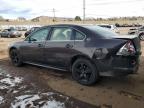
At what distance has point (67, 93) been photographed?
5355 mm

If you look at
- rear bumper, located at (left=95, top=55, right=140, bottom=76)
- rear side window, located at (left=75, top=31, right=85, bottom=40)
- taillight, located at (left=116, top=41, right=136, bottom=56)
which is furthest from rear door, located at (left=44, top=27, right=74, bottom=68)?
taillight, located at (left=116, top=41, right=136, bottom=56)

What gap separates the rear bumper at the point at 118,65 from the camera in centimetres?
533

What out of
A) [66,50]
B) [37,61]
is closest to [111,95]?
[66,50]

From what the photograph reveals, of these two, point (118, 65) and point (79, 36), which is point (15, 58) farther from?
point (118, 65)

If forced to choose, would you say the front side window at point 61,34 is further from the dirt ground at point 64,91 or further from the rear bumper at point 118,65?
the rear bumper at point 118,65

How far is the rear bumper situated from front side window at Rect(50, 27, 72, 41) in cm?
126

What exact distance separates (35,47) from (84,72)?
2042 mm

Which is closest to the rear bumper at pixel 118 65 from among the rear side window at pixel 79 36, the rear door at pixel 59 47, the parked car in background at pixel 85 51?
the parked car in background at pixel 85 51

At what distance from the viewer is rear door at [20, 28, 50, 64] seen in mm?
7031

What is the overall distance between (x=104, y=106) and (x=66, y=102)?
2.52 ft

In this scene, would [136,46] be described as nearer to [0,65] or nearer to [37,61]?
[37,61]

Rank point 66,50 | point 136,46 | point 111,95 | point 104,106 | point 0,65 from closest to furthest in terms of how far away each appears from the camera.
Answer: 1. point 104,106
2. point 111,95
3. point 136,46
4. point 66,50
5. point 0,65

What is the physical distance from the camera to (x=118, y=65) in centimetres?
535

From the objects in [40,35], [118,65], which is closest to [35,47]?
[40,35]
